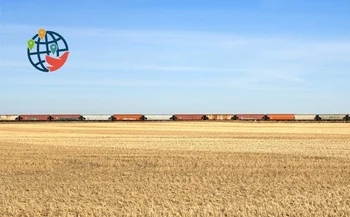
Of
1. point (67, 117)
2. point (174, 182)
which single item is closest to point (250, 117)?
point (67, 117)

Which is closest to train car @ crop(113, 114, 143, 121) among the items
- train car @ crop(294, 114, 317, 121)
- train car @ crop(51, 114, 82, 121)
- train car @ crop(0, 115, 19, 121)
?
train car @ crop(51, 114, 82, 121)

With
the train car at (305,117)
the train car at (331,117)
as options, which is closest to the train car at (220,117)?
the train car at (305,117)

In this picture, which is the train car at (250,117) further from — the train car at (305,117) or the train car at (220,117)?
the train car at (305,117)

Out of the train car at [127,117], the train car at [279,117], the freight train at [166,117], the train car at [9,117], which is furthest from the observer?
the train car at [9,117]

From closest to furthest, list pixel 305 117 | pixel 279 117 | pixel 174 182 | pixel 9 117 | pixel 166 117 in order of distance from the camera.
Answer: pixel 174 182 → pixel 279 117 → pixel 305 117 → pixel 9 117 → pixel 166 117

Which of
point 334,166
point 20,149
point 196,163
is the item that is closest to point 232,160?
point 196,163

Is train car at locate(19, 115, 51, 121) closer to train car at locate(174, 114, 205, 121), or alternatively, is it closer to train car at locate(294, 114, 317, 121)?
train car at locate(174, 114, 205, 121)

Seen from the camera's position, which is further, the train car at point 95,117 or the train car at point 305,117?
the train car at point 95,117

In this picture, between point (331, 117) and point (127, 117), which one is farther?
point (127, 117)

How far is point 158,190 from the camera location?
587 inches

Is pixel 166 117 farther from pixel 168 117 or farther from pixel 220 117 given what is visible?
pixel 220 117

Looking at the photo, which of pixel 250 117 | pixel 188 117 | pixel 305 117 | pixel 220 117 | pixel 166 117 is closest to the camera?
pixel 250 117

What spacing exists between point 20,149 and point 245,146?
1290cm

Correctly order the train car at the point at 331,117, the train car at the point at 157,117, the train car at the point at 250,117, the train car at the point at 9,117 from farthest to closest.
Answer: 1. the train car at the point at 157,117
2. the train car at the point at 9,117
3. the train car at the point at 250,117
4. the train car at the point at 331,117
